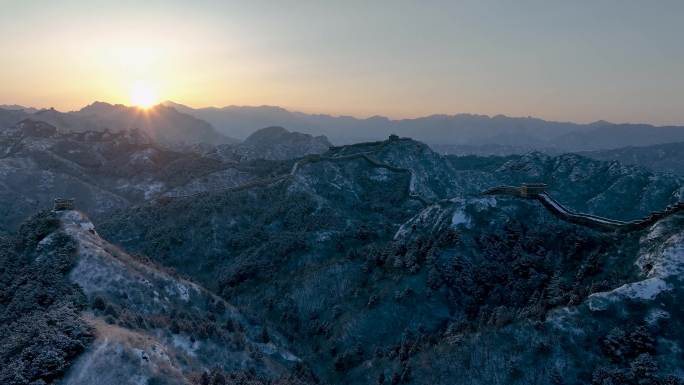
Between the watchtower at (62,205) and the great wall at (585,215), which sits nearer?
the great wall at (585,215)

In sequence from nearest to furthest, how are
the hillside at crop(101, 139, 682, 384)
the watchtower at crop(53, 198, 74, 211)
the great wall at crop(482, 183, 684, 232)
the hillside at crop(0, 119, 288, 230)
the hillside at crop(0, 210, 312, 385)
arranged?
the hillside at crop(0, 210, 312, 385) → the hillside at crop(101, 139, 682, 384) → the great wall at crop(482, 183, 684, 232) → the watchtower at crop(53, 198, 74, 211) → the hillside at crop(0, 119, 288, 230)

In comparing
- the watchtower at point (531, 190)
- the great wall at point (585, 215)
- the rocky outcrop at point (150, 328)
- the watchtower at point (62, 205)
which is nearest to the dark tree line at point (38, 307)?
the rocky outcrop at point (150, 328)

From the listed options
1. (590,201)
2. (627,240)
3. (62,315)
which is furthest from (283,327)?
(590,201)

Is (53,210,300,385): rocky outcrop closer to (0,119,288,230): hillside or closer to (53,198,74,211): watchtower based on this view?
(53,198,74,211): watchtower

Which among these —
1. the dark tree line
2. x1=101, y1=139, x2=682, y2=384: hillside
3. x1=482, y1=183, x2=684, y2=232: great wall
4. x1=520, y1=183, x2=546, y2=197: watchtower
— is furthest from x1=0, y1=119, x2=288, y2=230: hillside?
x1=520, y1=183, x2=546, y2=197: watchtower

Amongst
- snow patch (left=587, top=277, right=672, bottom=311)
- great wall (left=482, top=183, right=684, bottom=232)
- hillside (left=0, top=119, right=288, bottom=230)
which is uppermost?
great wall (left=482, top=183, right=684, bottom=232)

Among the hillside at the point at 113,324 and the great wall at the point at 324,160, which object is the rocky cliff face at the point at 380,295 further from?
the great wall at the point at 324,160

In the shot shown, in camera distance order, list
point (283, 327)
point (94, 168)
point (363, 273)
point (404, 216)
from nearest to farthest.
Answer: point (283, 327)
point (363, 273)
point (404, 216)
point (94, 168)

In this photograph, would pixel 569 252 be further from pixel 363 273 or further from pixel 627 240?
pixel 363 273
